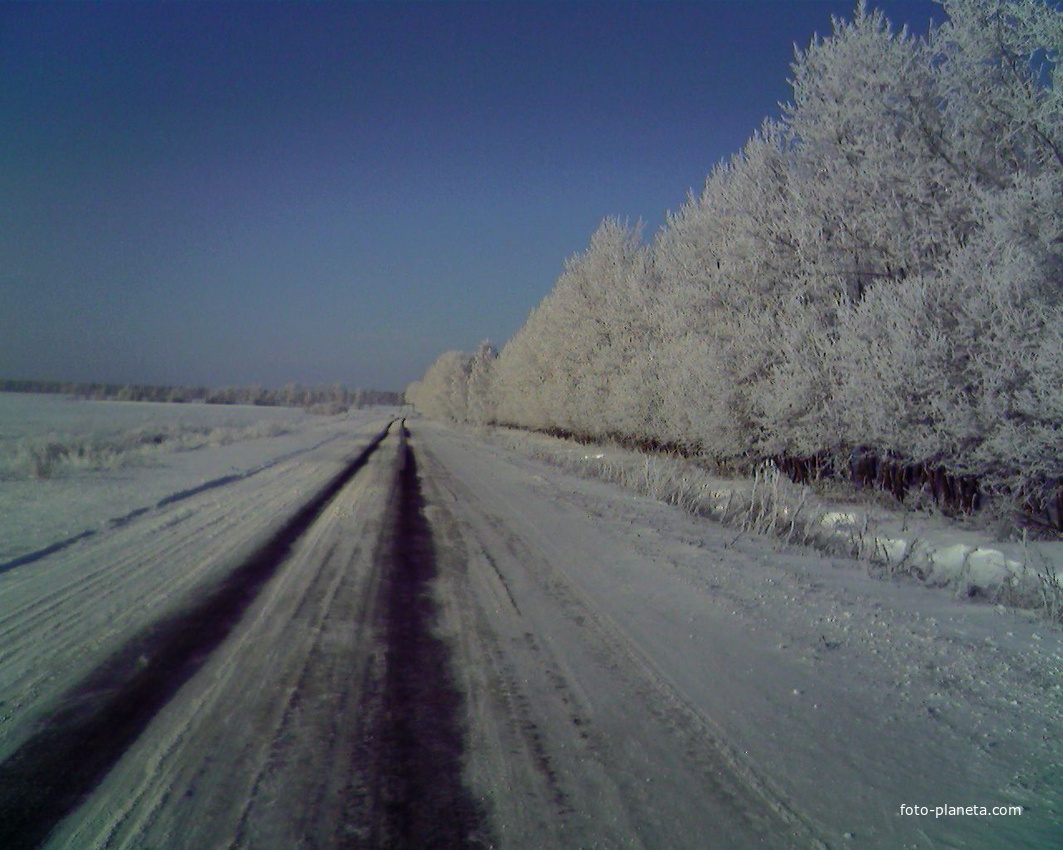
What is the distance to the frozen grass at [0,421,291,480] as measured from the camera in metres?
18.7

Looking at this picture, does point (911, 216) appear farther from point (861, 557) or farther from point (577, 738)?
point (577, 738)

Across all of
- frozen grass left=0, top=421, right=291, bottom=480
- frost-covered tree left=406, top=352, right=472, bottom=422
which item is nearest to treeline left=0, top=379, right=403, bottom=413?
frost-covered tree left=406, top=352, right=472, bottom=422

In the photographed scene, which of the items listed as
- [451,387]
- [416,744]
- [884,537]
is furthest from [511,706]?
[451,387]

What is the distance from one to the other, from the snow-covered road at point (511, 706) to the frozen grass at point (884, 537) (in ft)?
1.83

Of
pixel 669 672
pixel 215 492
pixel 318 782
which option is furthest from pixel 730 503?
pixel 215 492

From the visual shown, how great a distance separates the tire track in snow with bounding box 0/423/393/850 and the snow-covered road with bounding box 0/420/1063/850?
0.06 ft

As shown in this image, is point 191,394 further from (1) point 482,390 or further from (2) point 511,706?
(2) point 511,706

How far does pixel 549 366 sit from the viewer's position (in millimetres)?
36844

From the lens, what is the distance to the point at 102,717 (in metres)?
4.02

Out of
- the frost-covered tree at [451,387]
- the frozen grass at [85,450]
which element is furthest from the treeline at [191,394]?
the frozen grass at [85,450]

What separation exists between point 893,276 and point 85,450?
27371 millimetres

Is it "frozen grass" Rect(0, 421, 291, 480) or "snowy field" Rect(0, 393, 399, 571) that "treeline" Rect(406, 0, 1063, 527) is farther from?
"frozen grass" Rect(0, 421, 291, 480)

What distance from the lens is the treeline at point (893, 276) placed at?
9328 mm

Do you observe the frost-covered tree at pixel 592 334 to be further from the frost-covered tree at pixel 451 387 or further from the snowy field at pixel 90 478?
the frost-covered tree at pixel 451 387
